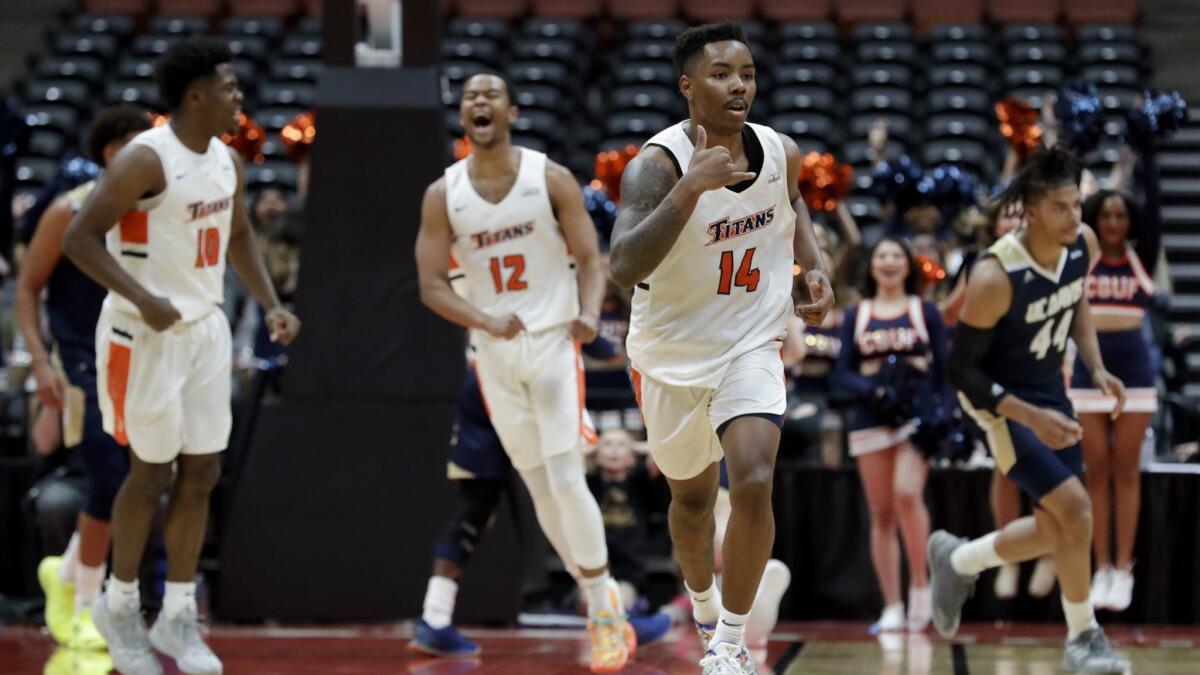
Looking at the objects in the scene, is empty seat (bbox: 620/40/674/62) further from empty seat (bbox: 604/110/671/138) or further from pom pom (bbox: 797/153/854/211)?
pom pom (bbox: 797/153/854/211)

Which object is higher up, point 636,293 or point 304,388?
point 636,293

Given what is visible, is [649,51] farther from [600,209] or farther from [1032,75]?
[600,209]

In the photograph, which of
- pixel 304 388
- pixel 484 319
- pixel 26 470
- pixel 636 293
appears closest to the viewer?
pixel 636 293

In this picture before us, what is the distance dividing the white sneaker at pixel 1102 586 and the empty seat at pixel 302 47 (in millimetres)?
10452

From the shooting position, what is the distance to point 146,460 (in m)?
4.93

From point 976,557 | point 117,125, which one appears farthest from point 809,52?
point 117,125

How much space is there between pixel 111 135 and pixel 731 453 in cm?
305

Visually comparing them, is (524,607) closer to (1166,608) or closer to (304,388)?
(304,388)

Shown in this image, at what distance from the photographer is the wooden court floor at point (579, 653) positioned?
538 cm

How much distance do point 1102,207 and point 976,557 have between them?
1928 millimetres

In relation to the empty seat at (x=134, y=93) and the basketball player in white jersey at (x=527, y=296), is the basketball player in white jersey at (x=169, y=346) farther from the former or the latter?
the empty seat at (x=134, y=93)

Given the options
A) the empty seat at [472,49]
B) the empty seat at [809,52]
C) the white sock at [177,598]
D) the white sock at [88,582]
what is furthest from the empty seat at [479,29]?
the white sock at [177,598]

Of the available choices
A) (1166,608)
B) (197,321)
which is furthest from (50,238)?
(1166,608)

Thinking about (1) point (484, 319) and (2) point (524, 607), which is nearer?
(1) point (484, 319)
